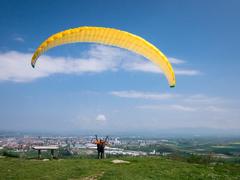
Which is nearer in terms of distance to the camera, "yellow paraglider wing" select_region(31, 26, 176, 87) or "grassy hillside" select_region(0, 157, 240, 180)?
"yellow paraglider wing" select_region(31, 26, 176, 87)

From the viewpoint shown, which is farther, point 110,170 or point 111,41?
point 110,170

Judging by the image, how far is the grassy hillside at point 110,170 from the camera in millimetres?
15703

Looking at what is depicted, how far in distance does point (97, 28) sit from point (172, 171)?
964 cm

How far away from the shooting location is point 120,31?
12.4 m

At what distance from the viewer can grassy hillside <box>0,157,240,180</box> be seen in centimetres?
1570

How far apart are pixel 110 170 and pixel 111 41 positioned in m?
7.29

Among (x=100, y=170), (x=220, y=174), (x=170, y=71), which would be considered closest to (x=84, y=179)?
(x=100, y=170)

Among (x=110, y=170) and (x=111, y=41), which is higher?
(x=111, y=41)

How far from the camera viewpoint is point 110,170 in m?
16.8

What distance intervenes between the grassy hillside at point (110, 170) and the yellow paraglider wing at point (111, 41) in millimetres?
6181

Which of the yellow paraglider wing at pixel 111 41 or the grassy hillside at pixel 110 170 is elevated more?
the yellow paraglider wing at pixel 111 41

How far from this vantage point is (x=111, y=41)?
13.2 meters

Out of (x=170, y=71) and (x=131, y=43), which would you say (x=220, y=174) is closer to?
(x=170, y=71)

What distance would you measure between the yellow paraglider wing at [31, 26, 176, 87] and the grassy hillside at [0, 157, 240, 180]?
20.3 ft
